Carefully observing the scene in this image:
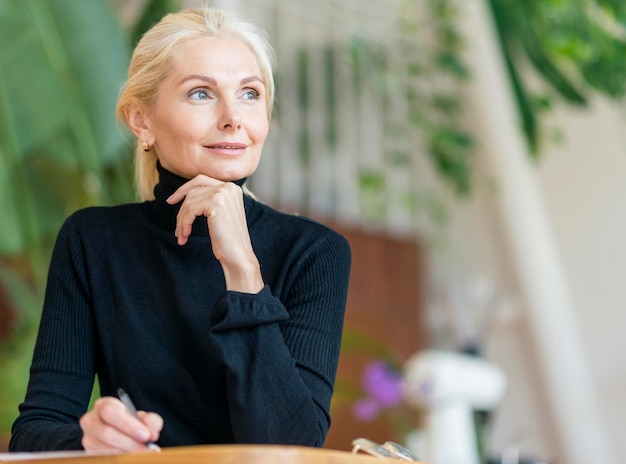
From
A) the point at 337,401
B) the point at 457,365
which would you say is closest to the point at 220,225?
the point at 337,401

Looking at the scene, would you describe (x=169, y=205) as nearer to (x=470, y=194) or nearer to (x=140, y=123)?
(x=140, y=123)

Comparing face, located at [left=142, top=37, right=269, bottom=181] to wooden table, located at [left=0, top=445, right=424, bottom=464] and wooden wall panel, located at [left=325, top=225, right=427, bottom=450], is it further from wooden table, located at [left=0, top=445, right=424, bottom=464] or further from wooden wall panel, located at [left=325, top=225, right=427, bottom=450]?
wooden wall panel, located at [left=325, top=225, right=427, bottom=450]

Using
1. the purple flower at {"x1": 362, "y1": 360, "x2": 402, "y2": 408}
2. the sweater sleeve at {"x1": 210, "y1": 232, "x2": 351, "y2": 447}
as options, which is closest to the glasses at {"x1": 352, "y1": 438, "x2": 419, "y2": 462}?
the sweater sleeve at {"x1": 210, "y1": 232, "x2": 351, "y2": 447}

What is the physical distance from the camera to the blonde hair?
0.72 m

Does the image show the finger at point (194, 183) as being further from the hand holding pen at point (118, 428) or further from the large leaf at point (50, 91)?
the large leaf at point (50, 91)

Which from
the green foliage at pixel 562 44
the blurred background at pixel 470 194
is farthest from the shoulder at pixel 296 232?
the green foliage at pixel 562 44

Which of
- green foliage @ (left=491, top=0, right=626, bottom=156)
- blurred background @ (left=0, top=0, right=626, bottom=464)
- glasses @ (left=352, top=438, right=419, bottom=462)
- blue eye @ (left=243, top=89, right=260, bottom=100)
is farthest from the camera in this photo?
blurred background @ (left=0, top=0, right=626, bottom=464)

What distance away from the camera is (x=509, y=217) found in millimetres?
3393

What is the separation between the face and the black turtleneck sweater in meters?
0.03

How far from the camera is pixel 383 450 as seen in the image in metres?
0.64

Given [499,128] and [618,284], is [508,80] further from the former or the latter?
[618,284]

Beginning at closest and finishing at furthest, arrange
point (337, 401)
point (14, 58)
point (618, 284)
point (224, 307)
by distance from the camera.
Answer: point (224, 307) → point (14, 58) → point (337, 401) → point (618, 284)

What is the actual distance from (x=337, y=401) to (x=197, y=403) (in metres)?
1.70

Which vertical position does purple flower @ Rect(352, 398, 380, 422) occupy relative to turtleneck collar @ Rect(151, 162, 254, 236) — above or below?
below
